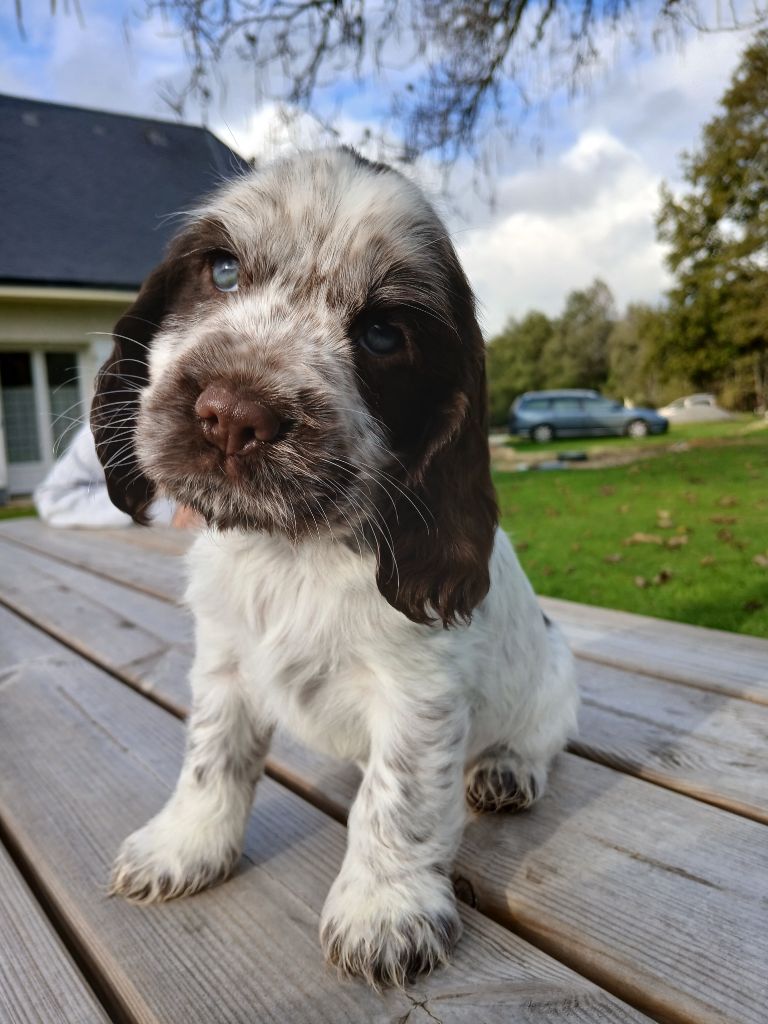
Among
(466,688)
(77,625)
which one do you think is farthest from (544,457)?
(466,688)

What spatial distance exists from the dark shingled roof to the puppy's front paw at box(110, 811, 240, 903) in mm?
12937

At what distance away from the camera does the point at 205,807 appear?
160 centimetres

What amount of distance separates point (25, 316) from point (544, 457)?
444 inches

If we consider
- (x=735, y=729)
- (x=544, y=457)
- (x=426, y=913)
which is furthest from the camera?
(x=544, y=457)

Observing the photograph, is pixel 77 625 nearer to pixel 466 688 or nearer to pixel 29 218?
pixel 466 688

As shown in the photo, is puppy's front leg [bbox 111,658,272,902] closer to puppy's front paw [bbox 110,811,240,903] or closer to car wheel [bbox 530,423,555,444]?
puppy's front paw [bbox 110,811,240,903]

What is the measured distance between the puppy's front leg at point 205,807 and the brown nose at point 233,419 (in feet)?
2.28

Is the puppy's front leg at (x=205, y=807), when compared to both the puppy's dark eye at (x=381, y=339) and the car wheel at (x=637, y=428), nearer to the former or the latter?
the puppy's dark eye at (x=381, y=339)

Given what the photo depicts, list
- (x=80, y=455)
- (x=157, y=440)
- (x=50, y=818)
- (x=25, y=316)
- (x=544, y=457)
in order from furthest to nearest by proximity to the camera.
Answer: (x=544, y=457) < (x=25, y=316) < (x=80, y=455) < (x=50, y=818) < (x=157, y=440)

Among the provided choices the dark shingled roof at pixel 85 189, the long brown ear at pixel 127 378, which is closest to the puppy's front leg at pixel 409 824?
the long brown ear at pixel 127 378

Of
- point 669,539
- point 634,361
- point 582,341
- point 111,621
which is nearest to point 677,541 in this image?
point 669,539

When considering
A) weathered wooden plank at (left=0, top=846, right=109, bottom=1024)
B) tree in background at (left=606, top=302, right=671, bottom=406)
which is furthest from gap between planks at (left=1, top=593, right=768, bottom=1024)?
tree in background at (left=606, top=302, right=671, bottom=406)

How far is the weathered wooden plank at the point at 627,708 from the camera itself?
6.07 feet

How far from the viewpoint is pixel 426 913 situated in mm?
1345
